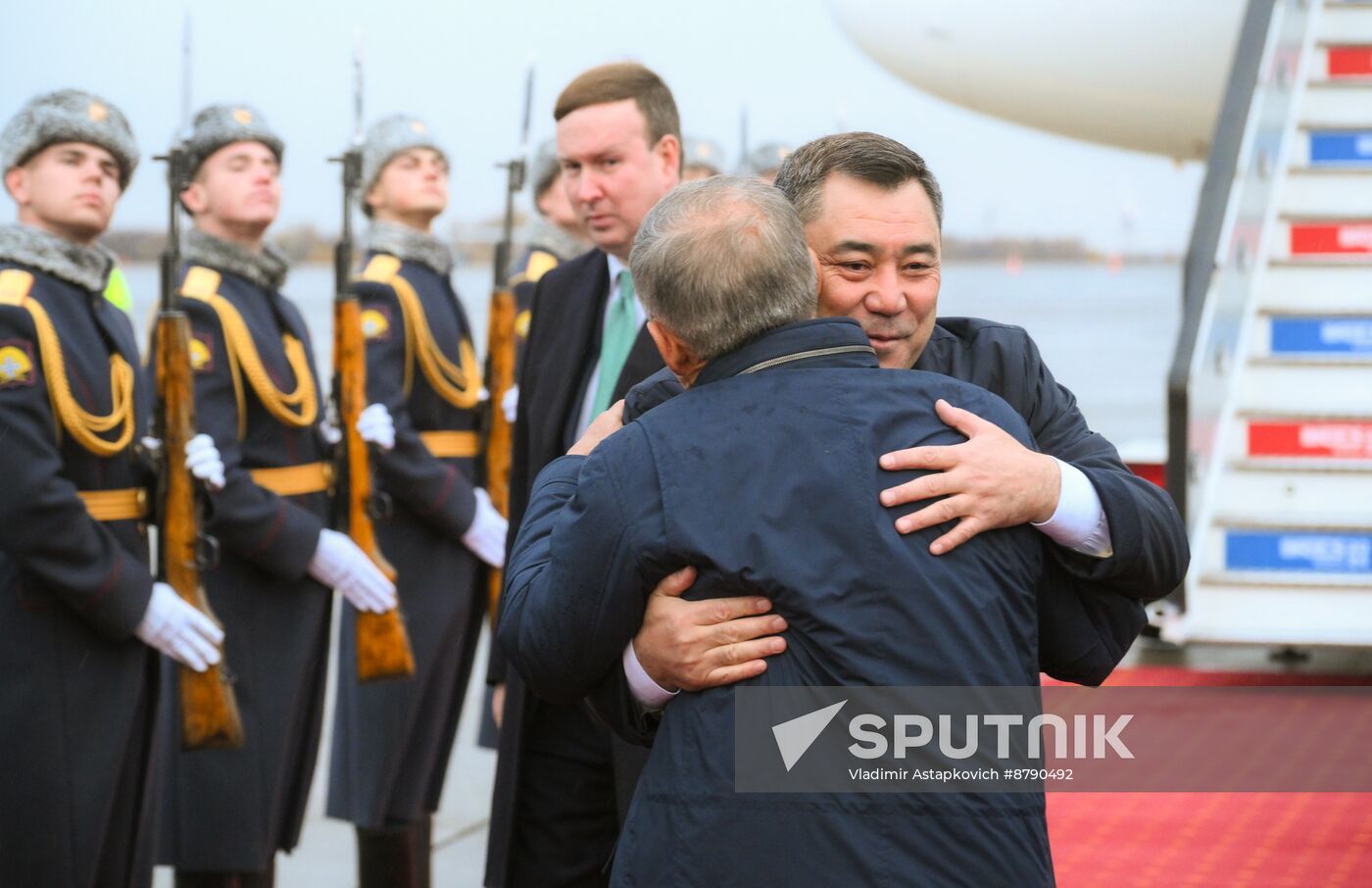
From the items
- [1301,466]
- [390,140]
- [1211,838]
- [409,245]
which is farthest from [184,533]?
[1301,466]

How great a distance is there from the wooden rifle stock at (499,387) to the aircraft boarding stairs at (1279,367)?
235cm

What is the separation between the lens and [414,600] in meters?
4.24

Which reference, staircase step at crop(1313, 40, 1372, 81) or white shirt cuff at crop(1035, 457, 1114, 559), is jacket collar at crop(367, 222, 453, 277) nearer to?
white shirt cuff at crop(1035, 457, 1114, 559)

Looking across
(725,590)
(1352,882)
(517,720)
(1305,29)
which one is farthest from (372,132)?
(1305,29)

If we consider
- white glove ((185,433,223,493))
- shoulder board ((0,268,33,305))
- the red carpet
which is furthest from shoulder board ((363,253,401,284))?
the red carpet

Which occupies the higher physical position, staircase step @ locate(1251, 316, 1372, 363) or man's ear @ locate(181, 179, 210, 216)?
man's ear @ locate(181, 179, 210, 216)

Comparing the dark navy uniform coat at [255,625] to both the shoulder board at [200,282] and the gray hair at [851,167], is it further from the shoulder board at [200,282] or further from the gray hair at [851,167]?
the gray hair at [851,167]

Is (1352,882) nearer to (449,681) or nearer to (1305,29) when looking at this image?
(449,681)

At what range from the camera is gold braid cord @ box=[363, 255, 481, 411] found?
14.2 ft

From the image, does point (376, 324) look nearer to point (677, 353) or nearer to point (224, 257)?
point (224, 257)

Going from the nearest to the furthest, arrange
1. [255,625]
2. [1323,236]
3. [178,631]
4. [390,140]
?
[178,631] → [255,625] → [390,140] → [1323,236]

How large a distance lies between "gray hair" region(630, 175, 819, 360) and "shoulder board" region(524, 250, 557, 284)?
3.89 meters

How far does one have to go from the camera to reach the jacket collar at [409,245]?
14.6 ft

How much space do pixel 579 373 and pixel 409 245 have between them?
1968 mm
